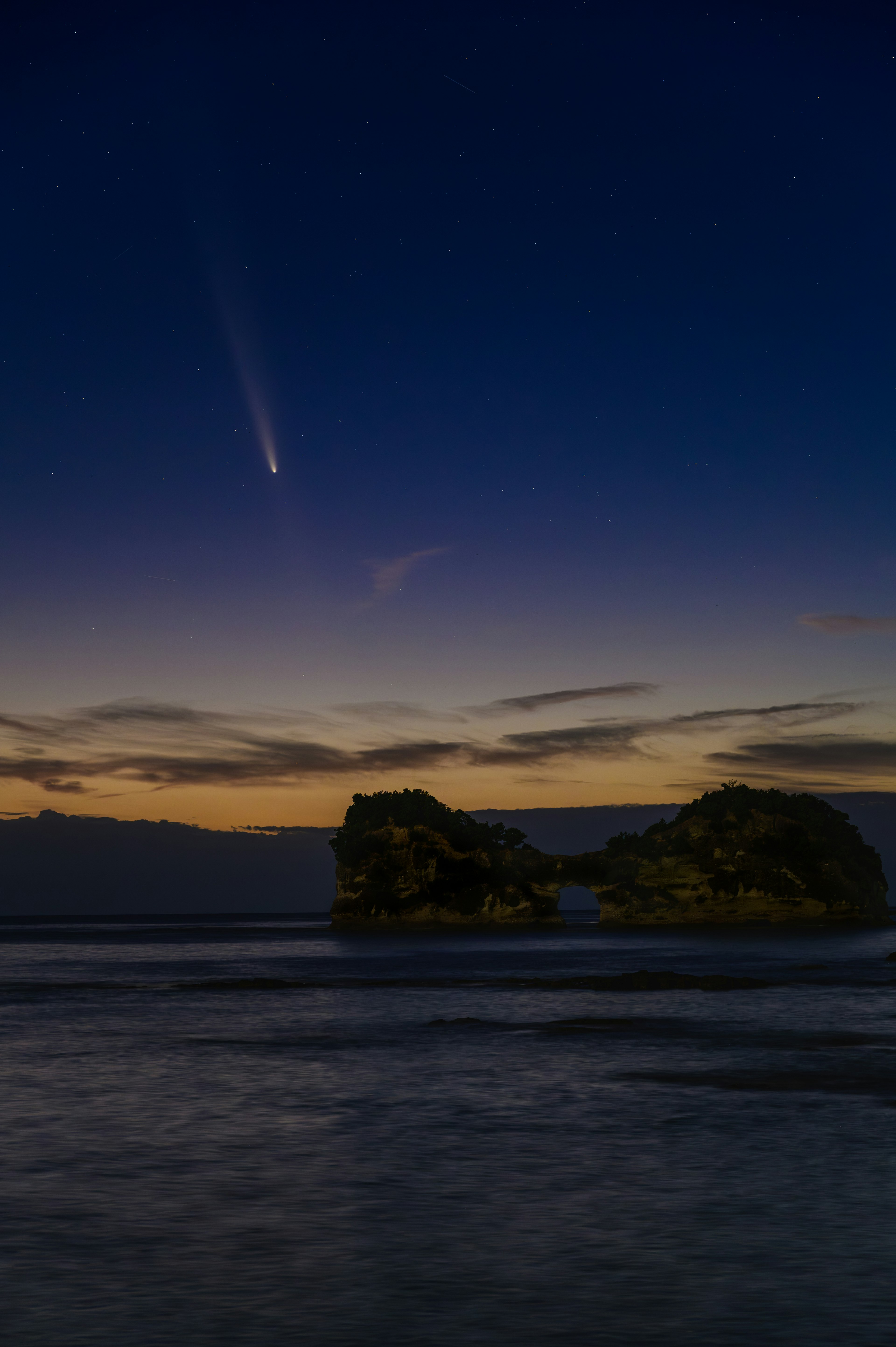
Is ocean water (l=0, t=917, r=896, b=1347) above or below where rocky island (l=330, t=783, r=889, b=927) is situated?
below

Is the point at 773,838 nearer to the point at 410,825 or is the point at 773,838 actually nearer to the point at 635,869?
the point at 635,869

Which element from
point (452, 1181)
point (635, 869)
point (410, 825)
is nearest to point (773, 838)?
point (635, 869)

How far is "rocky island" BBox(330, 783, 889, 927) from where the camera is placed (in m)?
160

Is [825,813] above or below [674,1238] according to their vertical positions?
above

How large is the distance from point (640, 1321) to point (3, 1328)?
5351 mm

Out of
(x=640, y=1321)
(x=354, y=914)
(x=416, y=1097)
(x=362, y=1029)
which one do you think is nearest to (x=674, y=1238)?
(x=640, y=1321)

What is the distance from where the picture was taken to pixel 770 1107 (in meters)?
21.3

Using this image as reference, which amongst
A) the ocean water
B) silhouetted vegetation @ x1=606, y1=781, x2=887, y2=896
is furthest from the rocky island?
the ocean water

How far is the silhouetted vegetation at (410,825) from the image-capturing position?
6929 inches

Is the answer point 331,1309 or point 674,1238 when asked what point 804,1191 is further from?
point 331,1309

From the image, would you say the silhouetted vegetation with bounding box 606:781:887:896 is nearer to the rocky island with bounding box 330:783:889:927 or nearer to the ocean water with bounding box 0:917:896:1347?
the rocky island with bounding box 330:783:889:927

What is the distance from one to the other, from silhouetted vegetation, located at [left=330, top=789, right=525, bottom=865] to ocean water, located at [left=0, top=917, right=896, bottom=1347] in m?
136

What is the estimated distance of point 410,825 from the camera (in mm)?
175125

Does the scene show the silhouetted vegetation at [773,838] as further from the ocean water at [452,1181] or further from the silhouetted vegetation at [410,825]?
the ocean water at [452,1181]
